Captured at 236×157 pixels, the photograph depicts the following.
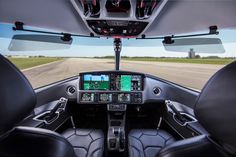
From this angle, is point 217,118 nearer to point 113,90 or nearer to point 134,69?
point 113,90

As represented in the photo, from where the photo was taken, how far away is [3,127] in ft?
2.83

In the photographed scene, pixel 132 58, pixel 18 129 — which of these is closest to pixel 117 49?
pixel 132 58

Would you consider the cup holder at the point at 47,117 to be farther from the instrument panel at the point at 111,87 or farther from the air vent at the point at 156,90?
the air vent at the point at 156,90

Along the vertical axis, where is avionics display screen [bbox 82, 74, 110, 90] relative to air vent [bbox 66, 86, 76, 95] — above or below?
above

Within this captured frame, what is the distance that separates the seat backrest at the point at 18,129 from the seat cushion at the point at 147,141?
1.34 meters

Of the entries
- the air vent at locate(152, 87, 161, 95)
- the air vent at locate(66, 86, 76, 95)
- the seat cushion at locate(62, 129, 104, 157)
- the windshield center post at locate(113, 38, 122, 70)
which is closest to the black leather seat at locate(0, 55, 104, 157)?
the seat cushion at locate(62, 129, 104, 157)

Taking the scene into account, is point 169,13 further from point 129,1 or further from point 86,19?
Answer: point 86,19

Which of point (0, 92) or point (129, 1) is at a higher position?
point (129, 1)

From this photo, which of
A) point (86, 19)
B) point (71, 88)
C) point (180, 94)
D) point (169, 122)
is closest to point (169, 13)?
point (86, 19)

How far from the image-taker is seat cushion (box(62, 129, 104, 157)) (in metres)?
2.25

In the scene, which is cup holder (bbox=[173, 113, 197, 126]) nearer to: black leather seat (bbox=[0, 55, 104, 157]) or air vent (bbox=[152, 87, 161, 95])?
air vent (bbox=[152, 87, 161, 95])

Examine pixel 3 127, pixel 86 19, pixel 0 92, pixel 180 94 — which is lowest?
pixel 180 94

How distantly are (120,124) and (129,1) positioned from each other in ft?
5.18

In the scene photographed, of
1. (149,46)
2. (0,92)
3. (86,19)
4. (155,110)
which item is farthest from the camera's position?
(149,46)
